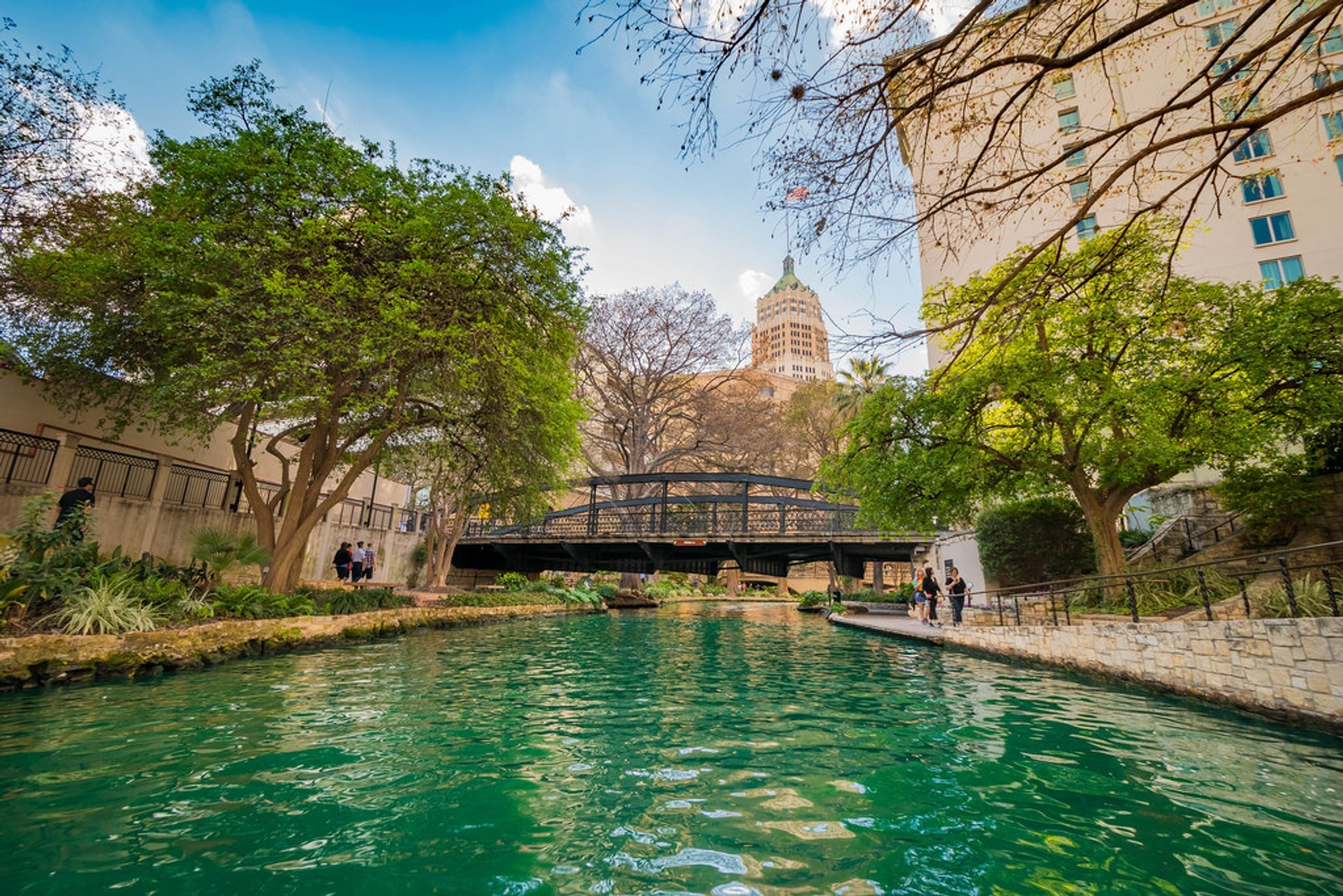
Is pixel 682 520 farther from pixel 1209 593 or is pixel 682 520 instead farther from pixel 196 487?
pixel 1209 593

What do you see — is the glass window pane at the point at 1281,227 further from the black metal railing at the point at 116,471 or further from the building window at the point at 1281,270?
the black metal railing at the point at 116,471

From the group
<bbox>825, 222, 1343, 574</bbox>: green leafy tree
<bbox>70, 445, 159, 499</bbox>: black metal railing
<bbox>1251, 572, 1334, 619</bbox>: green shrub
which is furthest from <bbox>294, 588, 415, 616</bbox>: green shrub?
<bbox>1251, 572, 1334, 619</bbox>: green shrub

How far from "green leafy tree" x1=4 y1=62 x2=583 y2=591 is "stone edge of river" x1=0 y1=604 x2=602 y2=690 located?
2721 millimetres

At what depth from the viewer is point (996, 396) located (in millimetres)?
Result: 12141

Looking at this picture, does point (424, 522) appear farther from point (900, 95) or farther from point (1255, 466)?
point (1255, 466)

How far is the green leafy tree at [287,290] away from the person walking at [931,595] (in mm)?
12844

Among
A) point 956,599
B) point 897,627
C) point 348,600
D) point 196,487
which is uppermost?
point 196,487

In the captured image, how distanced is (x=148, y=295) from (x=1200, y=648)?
60.7ft

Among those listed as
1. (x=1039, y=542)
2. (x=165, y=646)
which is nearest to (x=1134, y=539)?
(x=1039, y=542)

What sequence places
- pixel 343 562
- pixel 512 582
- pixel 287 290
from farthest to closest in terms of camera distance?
pixel 512 582 < pixel 343 562 < pixel 287 290

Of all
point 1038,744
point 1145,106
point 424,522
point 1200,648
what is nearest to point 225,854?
point 1038,744

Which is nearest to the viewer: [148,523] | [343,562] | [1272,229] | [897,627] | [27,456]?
[27,456]

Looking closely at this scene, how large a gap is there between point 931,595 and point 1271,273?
1795cm

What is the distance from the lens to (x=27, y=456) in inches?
500
